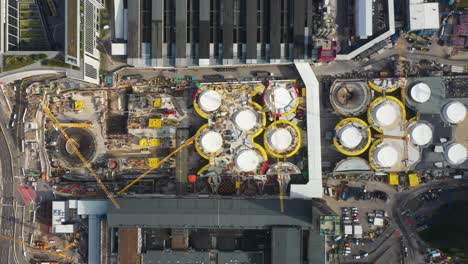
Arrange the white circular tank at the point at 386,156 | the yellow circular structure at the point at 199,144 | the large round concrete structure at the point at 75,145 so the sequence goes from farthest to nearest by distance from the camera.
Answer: the large round concrete structure at the point at 75,145 → the yellow circular structure at the point at 199,144 → the white circular tank at the point at 386,156

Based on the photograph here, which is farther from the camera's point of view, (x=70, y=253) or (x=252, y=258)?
(x=70, y=253)

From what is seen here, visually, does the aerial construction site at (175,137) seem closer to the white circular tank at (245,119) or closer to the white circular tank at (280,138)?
the white circular tank at (245,119)

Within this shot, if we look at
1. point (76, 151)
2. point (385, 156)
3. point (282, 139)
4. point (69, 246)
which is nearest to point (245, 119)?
point (282, 139)

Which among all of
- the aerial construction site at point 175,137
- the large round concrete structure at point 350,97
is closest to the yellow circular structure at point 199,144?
the aerial construction site at point 175,137

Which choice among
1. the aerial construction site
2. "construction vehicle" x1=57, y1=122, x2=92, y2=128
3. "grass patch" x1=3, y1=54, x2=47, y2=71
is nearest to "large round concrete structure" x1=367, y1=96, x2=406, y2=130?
the aerial construction site

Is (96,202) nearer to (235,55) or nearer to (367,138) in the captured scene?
(235,55)

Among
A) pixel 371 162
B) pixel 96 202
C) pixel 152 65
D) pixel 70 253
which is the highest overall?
pixel 152 65

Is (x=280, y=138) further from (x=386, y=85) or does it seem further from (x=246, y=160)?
(x=386, y=85)

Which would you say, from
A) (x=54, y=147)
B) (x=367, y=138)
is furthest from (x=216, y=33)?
(x=54, y=147)
